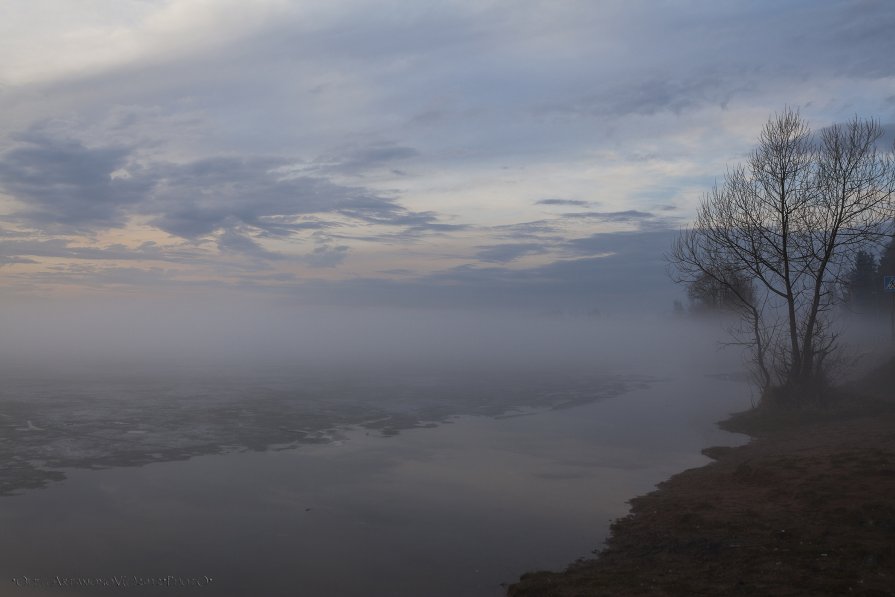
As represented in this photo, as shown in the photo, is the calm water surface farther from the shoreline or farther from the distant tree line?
the distant tree line

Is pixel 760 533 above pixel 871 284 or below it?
below

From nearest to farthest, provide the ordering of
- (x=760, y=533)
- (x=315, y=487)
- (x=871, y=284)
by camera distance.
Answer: (x=760, y=533) < (x=315, y=487) < (x=871, y=284)

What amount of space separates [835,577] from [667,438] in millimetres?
17620

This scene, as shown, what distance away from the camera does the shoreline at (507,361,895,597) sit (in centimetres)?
902

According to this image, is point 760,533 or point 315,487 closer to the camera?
point 760,533

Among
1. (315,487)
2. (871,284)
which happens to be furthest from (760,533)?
(871,284)

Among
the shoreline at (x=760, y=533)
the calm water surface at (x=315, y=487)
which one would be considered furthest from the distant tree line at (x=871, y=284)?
the shoreline at (x=760, y=533)

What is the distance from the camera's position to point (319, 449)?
23.2 metres

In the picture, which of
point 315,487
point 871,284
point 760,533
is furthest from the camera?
point 871,284

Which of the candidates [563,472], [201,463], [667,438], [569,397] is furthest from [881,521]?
[569,397]

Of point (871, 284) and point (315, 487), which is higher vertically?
point (871, 284)

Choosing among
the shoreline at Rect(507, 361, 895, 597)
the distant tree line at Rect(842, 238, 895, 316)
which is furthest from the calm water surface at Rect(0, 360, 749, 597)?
the distant tree line at Rect(842, 238, 895, 316)

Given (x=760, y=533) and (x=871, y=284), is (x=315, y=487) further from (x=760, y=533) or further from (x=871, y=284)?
(x=871, y=284)

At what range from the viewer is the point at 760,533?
11.3 m
